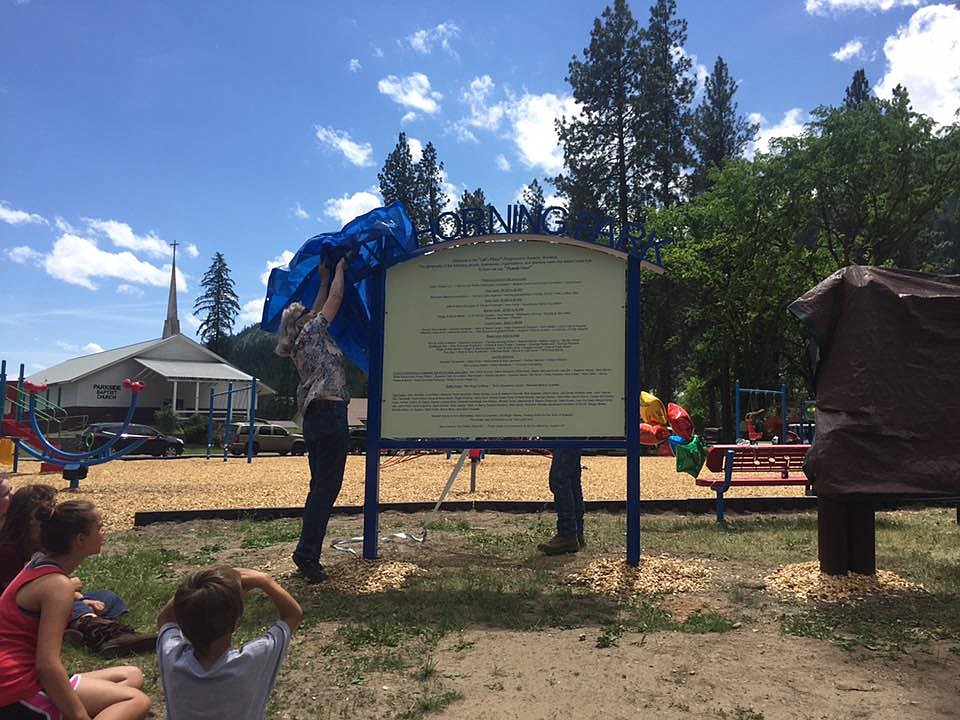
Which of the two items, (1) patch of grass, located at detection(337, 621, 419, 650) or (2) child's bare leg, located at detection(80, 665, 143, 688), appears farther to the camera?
(1) patch of grass, located at detection(337, 621, 419, 650)

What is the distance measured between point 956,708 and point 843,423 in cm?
224

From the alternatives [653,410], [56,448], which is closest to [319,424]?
[653,410]

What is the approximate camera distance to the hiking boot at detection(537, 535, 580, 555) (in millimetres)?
6426

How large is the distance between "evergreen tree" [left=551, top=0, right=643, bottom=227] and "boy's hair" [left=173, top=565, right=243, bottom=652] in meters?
38.8

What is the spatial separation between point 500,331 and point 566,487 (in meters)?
1.57

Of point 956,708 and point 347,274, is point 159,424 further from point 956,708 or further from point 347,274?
point 956,708

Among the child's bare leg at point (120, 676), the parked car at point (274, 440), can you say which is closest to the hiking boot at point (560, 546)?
the child's bare leg at point (120, 676)

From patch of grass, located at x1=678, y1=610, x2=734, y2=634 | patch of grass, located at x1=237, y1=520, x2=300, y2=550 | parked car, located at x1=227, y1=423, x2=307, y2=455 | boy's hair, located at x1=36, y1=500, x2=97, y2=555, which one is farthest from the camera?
parked car, located at x1=227, y1=423, x2=307, y2=455

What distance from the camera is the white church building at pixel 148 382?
135 ft

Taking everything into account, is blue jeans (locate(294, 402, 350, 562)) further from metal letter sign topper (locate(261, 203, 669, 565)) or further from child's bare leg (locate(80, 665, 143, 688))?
child's bare leg (locate(80, 665, 143, 688))

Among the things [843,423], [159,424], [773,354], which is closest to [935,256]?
[773,354]

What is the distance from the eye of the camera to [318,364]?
17.9 ft

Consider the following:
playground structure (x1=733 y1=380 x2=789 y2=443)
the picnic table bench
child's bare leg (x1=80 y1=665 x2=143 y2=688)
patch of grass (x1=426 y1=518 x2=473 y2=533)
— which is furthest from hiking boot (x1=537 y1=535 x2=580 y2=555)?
playground structure (x1=733 y1=380 x2=789 y2=443)

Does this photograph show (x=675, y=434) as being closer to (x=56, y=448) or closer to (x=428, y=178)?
(x=56, y=448)
